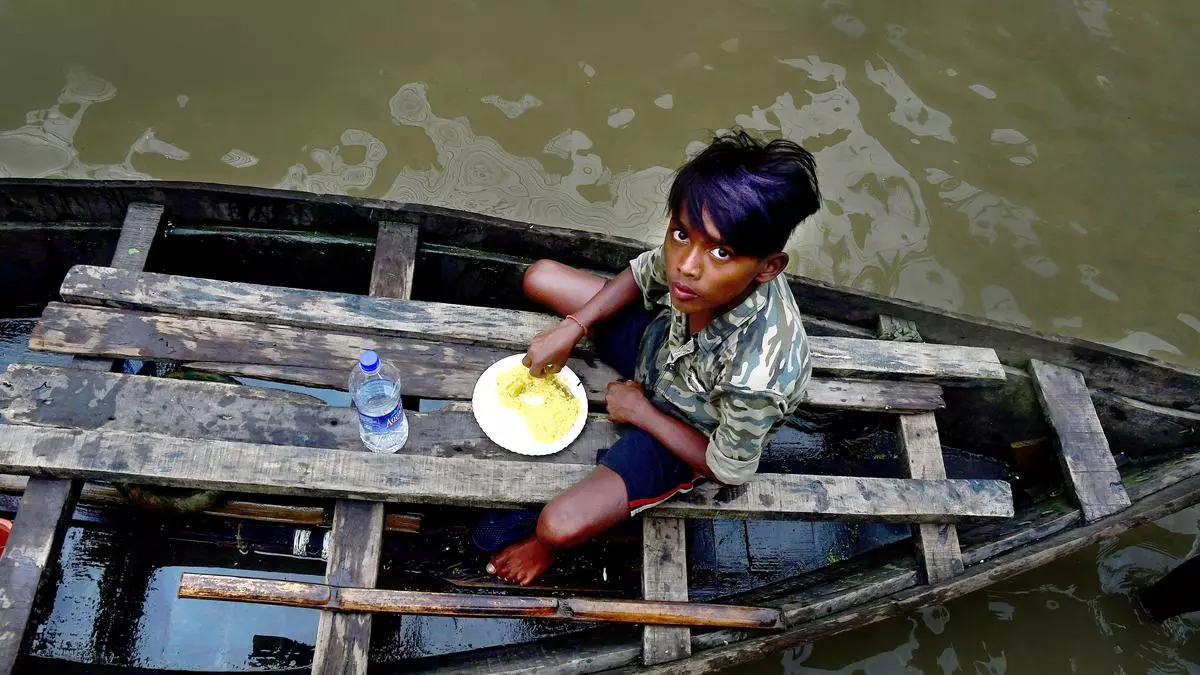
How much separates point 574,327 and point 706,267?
0.86 m

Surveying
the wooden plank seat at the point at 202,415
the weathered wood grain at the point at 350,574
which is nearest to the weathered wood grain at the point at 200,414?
the wooden plank seat at the point at 202,415

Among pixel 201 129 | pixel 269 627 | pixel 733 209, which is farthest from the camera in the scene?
pixel 201 129

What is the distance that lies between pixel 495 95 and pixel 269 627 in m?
3.06

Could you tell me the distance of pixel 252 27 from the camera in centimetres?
443

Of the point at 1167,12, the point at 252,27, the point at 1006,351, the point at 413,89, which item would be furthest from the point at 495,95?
the point at 1167,12

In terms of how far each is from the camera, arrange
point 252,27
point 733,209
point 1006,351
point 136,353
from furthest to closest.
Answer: point 252,27
point 1006,351
point 136,353
point 733,209

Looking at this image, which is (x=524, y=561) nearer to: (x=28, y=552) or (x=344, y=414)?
(x=344, y=414)

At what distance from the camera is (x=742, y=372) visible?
6.41ft

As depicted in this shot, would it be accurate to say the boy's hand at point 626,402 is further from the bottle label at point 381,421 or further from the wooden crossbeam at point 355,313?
the bottle label at point 381,421

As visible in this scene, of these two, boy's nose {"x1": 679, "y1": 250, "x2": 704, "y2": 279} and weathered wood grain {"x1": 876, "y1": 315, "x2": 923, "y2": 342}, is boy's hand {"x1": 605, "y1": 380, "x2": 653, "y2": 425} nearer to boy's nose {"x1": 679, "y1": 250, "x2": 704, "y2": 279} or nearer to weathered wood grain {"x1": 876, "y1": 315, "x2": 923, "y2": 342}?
boy's nose {"x1": 679, "y1": 250, "x2": 704, "y2": 279}

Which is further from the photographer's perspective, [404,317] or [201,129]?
[201,129]

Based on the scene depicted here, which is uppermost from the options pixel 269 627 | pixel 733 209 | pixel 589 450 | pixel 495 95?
pixel 495 95

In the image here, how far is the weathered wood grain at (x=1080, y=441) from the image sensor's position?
9.24 feet

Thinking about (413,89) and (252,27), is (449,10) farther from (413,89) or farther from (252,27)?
(252,27)
